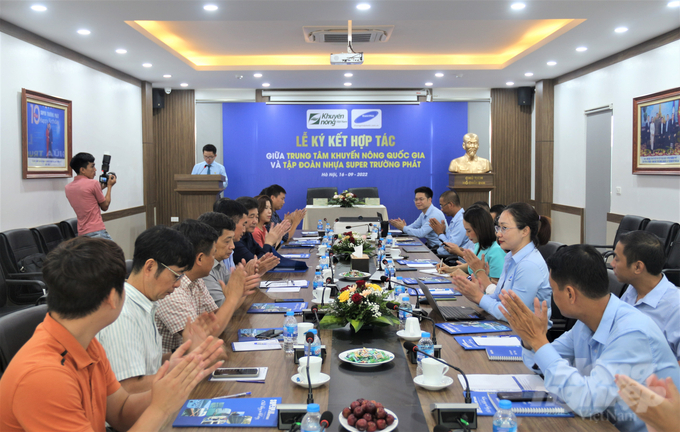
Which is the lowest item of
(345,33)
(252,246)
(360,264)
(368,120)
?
(360,264)

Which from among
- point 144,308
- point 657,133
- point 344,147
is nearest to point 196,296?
point 144,308

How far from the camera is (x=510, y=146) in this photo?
10.2 meters

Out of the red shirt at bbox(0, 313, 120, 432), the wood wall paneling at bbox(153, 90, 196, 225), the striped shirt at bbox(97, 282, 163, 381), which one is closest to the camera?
the red shirt at bbox(0, 313, 120, 432)

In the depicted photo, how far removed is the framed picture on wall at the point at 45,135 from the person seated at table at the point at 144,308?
14.7 ft

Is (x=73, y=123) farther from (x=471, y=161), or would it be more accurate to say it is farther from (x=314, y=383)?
(x=471, y=161)

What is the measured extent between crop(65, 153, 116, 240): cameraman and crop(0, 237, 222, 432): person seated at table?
4.85 metres

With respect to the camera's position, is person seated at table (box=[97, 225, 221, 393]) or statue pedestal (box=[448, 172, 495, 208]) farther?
statue pedestal (box=[448, 172, 495, 208])

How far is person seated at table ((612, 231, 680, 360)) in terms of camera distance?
2.42 metres

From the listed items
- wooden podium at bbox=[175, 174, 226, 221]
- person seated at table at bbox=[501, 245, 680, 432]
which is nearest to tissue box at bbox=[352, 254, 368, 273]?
person seated at table at bbox=[501, 245, 680, 432]

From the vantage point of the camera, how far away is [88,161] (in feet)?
19.8

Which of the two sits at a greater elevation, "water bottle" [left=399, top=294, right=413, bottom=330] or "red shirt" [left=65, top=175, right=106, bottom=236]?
"red shirt" [left=65, top=175, right=106, bottom=236]

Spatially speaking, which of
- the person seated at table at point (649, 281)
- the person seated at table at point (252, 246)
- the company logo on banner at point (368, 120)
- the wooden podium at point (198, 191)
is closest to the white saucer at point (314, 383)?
the person seated at table at point (649, 281)

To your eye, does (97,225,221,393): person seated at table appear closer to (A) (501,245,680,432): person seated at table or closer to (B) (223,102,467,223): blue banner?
(A) (501,245,680,432): person seated at table

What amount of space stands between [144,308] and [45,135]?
4964mm
